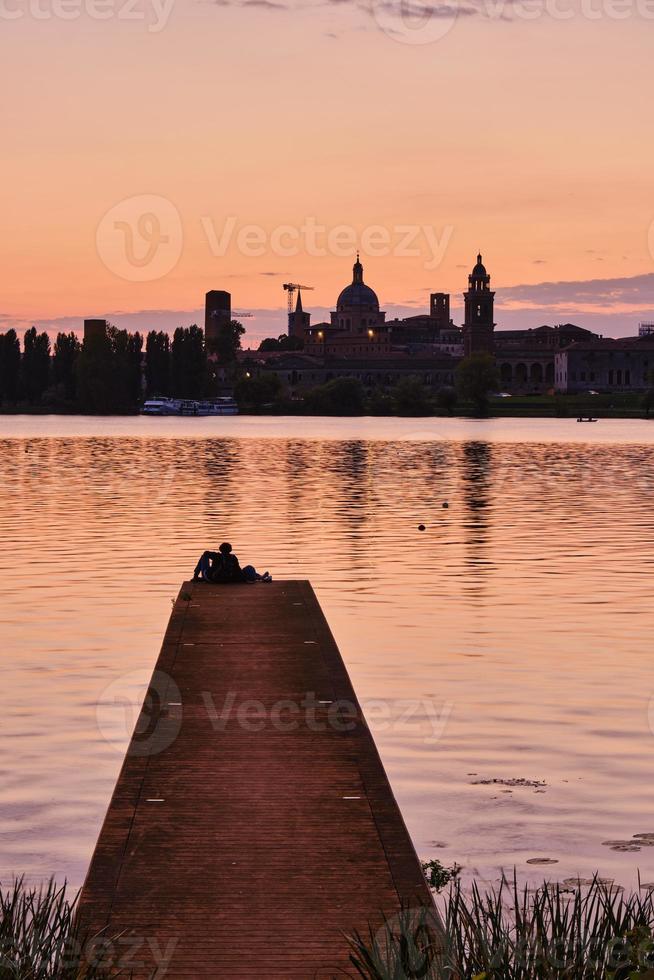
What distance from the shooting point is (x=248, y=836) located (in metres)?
11.9

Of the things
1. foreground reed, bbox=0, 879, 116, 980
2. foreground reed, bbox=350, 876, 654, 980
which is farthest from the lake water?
foreground reed, bbox=350, 876, 654, 980

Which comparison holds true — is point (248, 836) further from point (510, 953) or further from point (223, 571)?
point (223, 571)

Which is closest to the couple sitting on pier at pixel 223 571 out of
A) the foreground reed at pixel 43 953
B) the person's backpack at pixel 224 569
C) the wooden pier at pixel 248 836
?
the person's backpack at pixel 224 569

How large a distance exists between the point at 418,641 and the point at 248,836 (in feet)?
45.8

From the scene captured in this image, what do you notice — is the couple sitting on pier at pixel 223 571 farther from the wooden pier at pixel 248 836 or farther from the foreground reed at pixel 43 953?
the foreground reed at pixel 43 953

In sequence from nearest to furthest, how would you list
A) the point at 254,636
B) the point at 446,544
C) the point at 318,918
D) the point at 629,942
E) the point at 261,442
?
the point at 629,942 → the point at 318,918 → the point at 254,636 → the point at 446,544 → the point at 261,442

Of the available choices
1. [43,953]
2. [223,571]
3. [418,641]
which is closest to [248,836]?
[43,953]

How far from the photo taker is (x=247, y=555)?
1559 inches

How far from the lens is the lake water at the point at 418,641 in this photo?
14.6 m

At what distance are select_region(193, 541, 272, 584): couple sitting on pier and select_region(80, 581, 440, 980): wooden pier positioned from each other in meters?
9.95

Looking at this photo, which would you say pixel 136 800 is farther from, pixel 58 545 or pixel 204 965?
pixel 58 545

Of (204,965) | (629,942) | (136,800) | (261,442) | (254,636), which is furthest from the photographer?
(261,442)

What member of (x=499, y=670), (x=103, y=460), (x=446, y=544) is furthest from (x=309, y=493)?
(x=499, y=670)

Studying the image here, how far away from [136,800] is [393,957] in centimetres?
456
